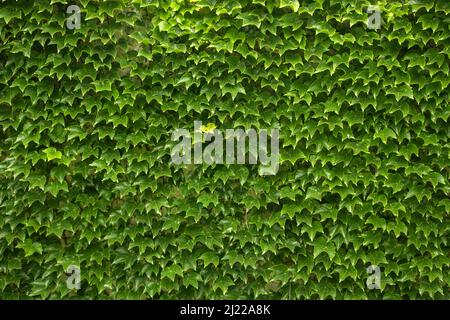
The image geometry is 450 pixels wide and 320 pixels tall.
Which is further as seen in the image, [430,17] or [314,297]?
[314,297]

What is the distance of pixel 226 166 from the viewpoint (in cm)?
292

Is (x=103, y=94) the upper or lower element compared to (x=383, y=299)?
upper

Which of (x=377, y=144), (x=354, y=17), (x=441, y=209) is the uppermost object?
(x=354, y=17)

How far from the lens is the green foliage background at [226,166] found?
113 inches

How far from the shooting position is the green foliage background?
2.86 meters

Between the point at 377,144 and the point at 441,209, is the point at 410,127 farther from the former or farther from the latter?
the point at 441,209

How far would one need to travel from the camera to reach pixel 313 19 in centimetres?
286

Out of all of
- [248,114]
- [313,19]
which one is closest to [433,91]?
[313,19]
